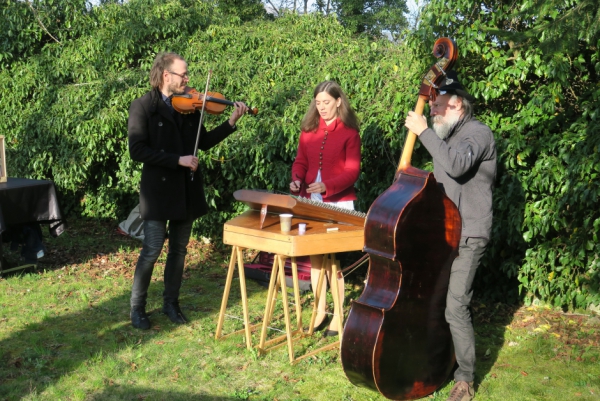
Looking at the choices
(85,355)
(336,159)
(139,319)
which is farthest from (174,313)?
(336,159)

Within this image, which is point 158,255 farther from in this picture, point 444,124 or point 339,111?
point 444,124

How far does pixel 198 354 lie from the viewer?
4676mm

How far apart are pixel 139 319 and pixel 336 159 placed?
76.9 inches

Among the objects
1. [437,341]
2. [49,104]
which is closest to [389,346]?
[437,341]

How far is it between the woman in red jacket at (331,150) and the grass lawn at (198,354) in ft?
2.63

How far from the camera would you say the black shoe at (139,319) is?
5.15 meters

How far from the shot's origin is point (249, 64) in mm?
7711

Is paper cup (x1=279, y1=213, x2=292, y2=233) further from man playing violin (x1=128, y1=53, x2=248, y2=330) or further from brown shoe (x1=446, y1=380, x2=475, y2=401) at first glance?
brown shoe (x1=446, y1=380, x2=475, y2=401)

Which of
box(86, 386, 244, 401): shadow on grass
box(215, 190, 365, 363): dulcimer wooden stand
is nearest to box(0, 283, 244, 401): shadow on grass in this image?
box(86, 386, 244, 401): shadow on grass

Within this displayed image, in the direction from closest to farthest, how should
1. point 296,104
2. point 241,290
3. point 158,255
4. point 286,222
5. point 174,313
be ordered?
point 286,222
point 241,290
point 158,255
point 174,313
point 296,104

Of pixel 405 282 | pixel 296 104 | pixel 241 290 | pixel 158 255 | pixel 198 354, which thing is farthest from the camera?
pixel 296 104

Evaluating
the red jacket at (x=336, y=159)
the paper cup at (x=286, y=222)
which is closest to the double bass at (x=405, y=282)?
the paper cup at (x=286, y=222)

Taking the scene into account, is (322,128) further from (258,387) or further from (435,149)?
(258,387)

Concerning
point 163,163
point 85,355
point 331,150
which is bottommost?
point 85,355
